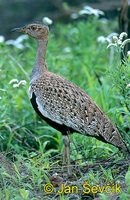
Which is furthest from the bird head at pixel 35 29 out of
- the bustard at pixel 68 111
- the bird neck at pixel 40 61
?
the bustard at pixel 68 111

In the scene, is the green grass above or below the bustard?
below

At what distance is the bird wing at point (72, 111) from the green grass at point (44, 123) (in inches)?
9.3

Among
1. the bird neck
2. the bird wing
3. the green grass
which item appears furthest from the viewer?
the bird neck

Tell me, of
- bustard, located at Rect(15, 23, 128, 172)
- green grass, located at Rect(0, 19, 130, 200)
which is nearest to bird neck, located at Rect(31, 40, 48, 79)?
bustard, located at Rect(15, 23, 128, 172)

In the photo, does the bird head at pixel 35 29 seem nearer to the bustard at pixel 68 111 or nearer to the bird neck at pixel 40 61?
the bird neck at pixel 40 61

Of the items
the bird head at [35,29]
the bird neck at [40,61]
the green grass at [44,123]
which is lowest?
the green grass at [44,123]

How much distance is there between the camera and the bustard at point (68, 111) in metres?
7.58

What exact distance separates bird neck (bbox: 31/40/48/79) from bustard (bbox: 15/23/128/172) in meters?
0.25

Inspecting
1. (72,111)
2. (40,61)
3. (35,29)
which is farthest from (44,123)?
(72,111)

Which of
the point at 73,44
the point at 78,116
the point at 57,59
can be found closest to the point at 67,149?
the point at 78,116

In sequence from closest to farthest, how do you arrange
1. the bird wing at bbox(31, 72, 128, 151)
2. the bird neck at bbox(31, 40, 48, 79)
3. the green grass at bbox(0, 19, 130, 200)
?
1. the green grass at bbox(0, 19, 130, 200)
2. the bird wing at bbox(31, 72, 128, 151)
3. the bird neck at bbox(31, 40, 48, 79)

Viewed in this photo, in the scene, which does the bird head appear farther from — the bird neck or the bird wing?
the bird wing

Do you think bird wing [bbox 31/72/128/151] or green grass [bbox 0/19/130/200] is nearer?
green grass [bbox 0/19/130/200]

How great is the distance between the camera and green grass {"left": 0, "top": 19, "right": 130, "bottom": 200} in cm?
704
